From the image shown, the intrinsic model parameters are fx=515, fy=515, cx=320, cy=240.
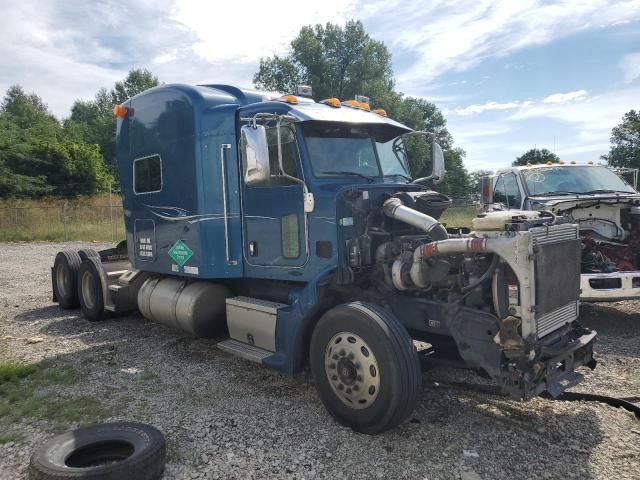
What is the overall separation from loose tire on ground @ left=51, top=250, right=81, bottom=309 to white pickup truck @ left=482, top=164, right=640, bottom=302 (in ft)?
23.8

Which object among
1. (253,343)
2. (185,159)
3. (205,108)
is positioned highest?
(205,108)

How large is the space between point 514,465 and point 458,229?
2423 millimetres

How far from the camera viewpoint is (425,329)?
15.1ft

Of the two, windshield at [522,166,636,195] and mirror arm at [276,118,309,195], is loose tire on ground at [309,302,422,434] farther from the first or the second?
windshield at [522,166,636,195]

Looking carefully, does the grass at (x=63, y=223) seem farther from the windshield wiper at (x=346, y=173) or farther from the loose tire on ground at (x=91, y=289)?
the windshield wiper at (x=346, y=173)

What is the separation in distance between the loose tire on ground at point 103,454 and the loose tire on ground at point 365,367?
146 cm

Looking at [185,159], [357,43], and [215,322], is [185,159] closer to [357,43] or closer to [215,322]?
[215,322]

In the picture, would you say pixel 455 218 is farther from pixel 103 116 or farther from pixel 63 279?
pixel 103 116

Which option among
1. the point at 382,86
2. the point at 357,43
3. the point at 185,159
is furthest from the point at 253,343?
the point at 357,43

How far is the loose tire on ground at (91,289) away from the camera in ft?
27.6

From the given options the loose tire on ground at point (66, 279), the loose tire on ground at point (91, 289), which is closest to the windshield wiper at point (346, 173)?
the loose tire on ground at point (91, 289)

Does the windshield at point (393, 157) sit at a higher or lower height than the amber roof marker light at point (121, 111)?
lower

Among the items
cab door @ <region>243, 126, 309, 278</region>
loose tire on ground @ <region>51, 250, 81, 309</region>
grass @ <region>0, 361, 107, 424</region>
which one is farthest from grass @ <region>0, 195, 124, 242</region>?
cab door @ <region>243, 126, 309, 278</region>

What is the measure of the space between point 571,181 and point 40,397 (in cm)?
813
